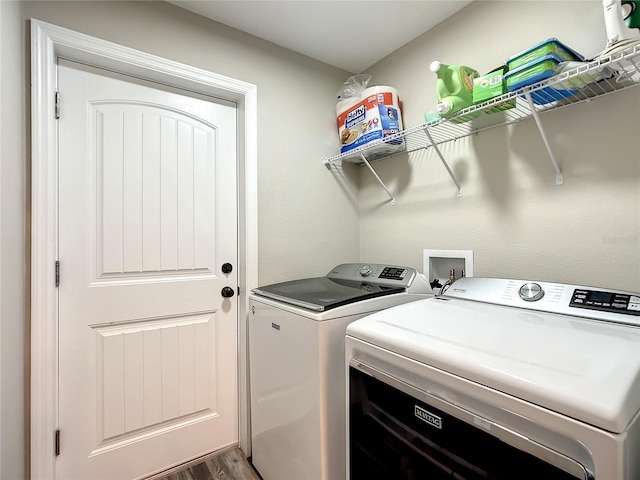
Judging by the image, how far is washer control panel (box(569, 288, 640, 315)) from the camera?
35.1 inches

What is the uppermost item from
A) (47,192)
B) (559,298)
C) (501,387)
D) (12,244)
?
(47,192)

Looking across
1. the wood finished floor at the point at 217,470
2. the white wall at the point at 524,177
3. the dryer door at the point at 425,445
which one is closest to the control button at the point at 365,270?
the white wall at the point at 524,177

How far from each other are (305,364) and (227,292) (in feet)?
2.52

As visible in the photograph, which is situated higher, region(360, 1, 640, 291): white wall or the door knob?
region(360, 1, 640, 291): white wall

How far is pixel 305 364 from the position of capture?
1177 millimetres

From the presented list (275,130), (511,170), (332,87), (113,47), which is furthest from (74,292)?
(511,170)

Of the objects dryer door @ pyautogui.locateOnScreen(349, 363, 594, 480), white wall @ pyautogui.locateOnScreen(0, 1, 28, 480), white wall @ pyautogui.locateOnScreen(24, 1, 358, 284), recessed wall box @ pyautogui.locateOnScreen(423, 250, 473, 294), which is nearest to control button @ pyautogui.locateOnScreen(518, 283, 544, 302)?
recessed wall box @ pyautogui.locateOnScreen(423, 250, 473, 294)

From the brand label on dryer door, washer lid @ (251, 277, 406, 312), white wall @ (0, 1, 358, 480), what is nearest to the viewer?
the brand label on dryer door

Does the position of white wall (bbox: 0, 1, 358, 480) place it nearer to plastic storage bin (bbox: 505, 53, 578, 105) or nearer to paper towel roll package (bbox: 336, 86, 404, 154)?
paper towel roll package (bbox: 336, 86, 404, 154)

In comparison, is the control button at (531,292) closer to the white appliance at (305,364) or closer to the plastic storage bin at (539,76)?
the white appliance at (305,364)

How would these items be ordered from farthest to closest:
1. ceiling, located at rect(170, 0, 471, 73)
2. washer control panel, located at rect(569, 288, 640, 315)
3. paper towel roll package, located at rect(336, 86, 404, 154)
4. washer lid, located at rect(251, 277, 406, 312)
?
paper towel roll package, located at rect(336, 86, 404, 154) → ceiling, located at rect(170, 0, 471, 73) → washer lid, located at rect(251, 277, 406, 312) → washer control panel, located at rect(569, 288, 640, 315)

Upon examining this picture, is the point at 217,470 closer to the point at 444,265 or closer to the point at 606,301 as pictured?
the point at 444,265

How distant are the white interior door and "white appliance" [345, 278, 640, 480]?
1.02m

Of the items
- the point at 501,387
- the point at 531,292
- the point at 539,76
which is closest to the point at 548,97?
the point at 539,76
